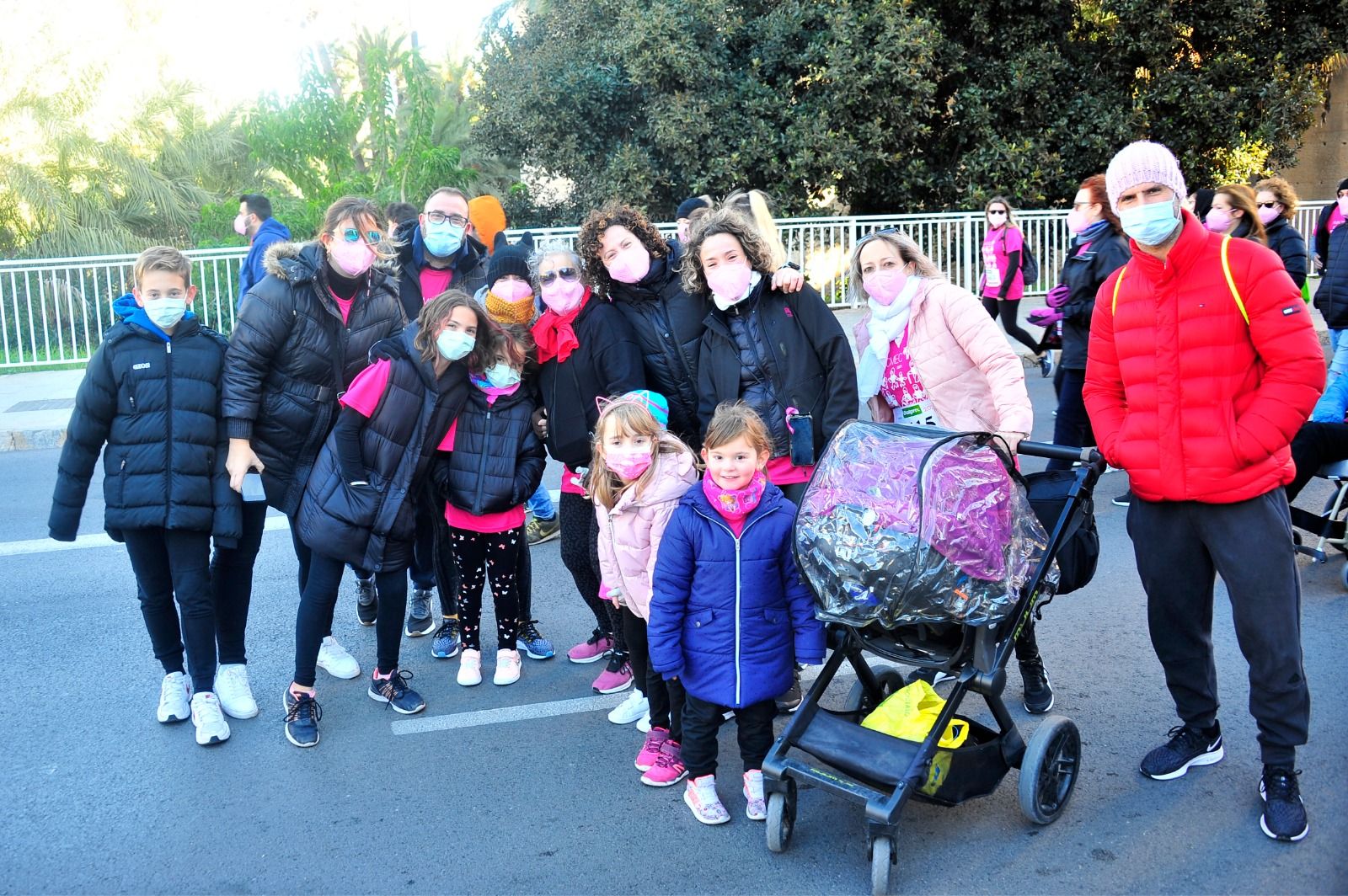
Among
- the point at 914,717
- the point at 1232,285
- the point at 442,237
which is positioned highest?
the point at 442,237

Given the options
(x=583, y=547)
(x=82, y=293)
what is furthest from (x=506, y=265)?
(x=82, y=293)

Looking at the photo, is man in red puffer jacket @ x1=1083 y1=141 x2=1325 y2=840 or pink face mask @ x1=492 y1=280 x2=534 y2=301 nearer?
man in red puffer jacket @ x1=1083 y1=141 x2=1325 y2=840

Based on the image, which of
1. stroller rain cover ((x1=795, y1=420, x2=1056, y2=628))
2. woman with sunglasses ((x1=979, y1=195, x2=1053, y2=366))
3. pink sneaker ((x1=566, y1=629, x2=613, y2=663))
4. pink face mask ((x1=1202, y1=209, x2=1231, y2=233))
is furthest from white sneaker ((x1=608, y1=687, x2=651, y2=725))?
woman with sunglasses ((x1=979, y1=195, x2=1053, y2=366))

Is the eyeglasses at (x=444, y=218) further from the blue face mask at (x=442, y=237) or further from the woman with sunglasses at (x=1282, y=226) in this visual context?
the woman with sunglasses at (x=1282, y=226)

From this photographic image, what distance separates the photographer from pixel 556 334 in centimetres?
499

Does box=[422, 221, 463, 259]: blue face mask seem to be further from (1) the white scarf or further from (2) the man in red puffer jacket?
(2) the man in red puffer jacket

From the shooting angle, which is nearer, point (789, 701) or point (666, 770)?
point (666, 770)

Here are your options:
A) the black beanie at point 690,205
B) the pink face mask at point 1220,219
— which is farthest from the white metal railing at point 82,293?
the pink face mask at point 1220,219

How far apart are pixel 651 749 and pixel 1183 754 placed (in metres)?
1.81

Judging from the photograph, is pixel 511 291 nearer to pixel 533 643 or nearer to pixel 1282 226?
pixel 533 643

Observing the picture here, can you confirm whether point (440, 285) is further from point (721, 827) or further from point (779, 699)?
point (721, 827)

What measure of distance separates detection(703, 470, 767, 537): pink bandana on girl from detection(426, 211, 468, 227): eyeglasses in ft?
8.11

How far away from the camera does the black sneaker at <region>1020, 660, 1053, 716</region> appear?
4586 mm

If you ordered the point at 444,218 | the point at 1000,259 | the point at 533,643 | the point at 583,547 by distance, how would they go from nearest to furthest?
the point at 583,547, the point at 533,643, the point at 444,218, the point at 1000,259
